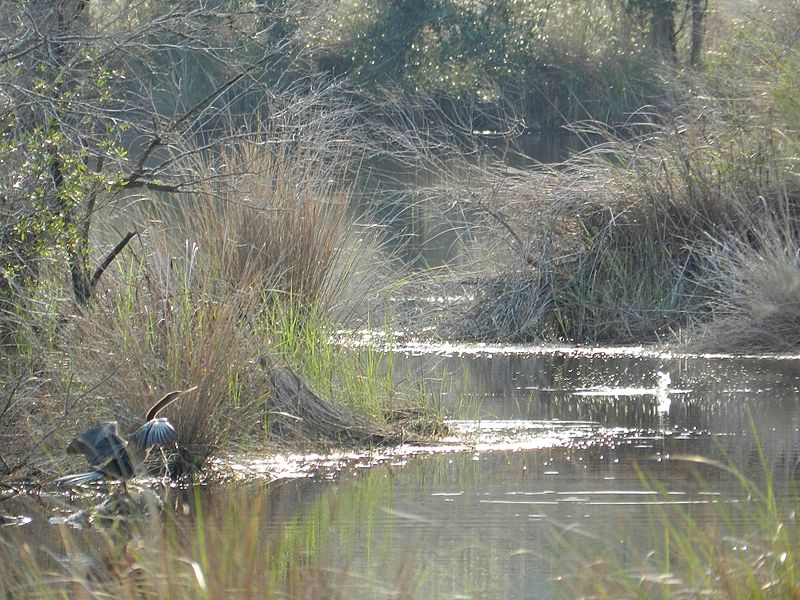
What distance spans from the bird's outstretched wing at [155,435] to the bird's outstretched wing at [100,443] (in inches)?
3.1

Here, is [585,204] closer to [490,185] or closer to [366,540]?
[490,185]

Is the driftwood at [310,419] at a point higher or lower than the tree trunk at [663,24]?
lower

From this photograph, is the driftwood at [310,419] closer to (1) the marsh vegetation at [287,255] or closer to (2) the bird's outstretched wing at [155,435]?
(1) the marsh vegetation at [287,255]

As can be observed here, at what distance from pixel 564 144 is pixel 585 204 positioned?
17.5m

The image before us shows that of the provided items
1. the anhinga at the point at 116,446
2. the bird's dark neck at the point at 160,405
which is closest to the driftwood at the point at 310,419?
the bird's dark neck at the point at 160,405

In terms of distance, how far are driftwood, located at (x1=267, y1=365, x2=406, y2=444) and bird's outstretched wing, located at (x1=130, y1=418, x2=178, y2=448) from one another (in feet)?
4.51

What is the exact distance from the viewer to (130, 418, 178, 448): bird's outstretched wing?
19.4 ft

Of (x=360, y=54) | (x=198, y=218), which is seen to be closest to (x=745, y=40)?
(x=198, y=218)

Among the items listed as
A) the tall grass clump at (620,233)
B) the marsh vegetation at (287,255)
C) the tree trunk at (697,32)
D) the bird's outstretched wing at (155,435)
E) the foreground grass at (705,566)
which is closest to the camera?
the foreground grass at (705,566)

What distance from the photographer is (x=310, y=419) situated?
7.41 meters

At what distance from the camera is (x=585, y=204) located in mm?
12250

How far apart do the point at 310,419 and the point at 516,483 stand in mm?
1395

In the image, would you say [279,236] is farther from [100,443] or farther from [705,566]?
[705,566]

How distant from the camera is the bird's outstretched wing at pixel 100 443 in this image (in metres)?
5.96
